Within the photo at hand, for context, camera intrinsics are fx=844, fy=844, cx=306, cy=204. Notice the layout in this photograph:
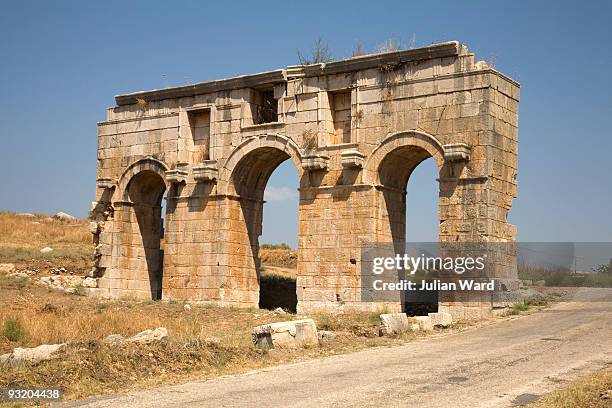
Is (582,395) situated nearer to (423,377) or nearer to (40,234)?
(423,377)

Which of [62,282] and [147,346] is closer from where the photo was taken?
[147,346]

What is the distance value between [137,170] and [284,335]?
12.6m

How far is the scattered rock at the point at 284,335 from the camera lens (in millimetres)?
13070

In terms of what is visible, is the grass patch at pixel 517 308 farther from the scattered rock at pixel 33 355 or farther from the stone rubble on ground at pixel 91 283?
the stone rubble on ground at pixel 91 283

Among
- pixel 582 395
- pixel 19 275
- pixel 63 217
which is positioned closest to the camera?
pixel 582 395

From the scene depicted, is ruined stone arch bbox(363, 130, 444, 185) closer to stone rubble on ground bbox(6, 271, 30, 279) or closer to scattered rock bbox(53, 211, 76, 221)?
stone rubble on ground bbox(6, 271, 30, 279)

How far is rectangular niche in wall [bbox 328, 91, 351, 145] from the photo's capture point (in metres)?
21.3

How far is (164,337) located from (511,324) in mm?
7376

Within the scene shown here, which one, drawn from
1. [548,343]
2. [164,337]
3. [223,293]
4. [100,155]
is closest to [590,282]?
[223,293]

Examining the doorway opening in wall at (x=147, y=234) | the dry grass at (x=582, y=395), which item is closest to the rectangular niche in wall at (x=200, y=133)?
the doorway opening in wall at (x=147, y=234)

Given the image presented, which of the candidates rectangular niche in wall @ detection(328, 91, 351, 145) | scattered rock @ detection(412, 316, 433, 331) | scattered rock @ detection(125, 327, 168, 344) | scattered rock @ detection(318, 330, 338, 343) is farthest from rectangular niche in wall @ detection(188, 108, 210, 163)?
scattered rock @ detection(125, 327, 168, 344)

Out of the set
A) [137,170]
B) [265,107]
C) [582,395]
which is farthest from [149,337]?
[137,170]

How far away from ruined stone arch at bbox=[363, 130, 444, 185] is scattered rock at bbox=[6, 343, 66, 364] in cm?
1027

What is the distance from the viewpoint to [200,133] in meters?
23.9
